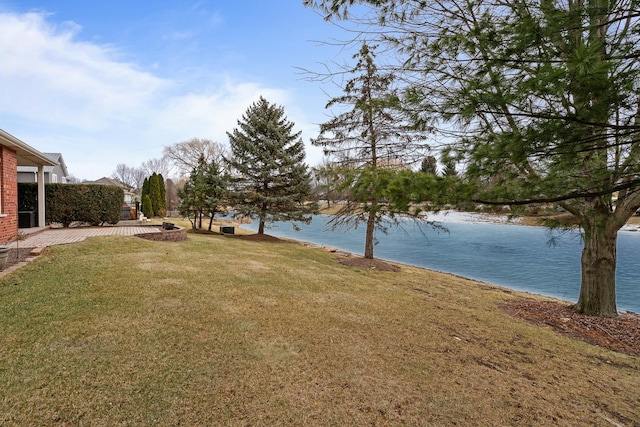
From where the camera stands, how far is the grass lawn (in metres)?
2.08

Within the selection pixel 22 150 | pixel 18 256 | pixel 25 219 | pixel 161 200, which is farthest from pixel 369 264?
pixel 161 200

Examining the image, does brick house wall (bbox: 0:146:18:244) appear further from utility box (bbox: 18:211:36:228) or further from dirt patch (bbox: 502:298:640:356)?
dirt patch (bbox: 502:298:640:356)

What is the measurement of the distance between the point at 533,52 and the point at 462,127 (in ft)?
2.76

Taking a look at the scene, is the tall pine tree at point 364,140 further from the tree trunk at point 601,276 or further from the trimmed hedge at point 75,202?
the trimmed hedge at point 75,202

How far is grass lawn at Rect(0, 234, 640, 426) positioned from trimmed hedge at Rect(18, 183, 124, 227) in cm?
631

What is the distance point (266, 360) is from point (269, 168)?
11.6 meters

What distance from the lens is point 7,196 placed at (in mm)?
7352

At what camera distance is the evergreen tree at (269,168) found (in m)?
13.8

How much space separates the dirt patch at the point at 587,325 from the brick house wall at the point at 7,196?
11.2 meters

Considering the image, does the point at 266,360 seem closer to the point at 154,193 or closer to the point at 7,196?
the point at 7,196

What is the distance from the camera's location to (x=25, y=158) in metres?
9.09

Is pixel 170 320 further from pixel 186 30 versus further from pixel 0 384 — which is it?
pixel 186 30

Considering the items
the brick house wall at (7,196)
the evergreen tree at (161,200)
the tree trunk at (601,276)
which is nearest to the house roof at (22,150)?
the brick house wall at (7,196)

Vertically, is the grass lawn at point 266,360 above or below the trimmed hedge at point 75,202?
below
